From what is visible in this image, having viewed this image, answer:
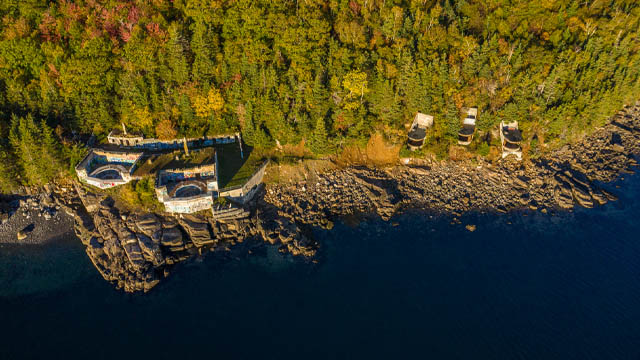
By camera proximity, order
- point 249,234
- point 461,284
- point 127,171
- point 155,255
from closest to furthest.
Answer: point 461,284 < point 155,255 < point 249,234 < point 127,171

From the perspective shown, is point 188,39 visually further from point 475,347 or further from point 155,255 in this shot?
point 475,347

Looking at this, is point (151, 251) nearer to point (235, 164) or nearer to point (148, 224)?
point (148, 224)

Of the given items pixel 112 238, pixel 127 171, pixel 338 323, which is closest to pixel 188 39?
pixel 127 171

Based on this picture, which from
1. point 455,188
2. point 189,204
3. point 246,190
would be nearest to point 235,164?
point 246,190

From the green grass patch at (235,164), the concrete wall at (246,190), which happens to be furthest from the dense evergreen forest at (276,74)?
the concrete wall at (246,190)

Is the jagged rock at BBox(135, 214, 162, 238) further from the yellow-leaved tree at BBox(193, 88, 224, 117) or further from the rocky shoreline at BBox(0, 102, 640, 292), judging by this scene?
the yellow-leaved tree at BBox(193, 88, 224, 117)

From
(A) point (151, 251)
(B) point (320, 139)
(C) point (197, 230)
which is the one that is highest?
(B) point (320, 139)

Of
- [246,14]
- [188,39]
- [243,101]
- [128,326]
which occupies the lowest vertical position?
[128,326]

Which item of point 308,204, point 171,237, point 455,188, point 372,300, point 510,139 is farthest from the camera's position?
point 510,139
